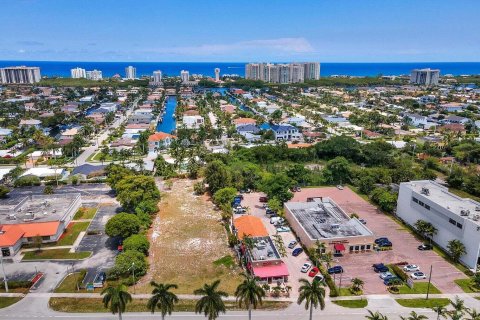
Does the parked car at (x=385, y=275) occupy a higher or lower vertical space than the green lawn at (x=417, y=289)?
higher

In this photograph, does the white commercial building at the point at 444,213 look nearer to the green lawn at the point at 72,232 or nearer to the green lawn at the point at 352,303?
the green lawn at the point at 352,303

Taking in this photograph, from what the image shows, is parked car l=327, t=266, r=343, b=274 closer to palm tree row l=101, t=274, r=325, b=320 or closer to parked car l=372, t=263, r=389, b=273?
parked car l=372, t=263, r=389, b=273

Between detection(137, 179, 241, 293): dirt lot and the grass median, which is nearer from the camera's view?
the grass median

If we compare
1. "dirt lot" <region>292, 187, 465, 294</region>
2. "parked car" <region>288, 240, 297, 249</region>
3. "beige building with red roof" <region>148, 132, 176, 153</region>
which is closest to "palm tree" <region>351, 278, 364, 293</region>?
"dirt lot" <region>292, 187, 465, 294</region>

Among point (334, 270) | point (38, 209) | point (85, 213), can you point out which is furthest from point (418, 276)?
point (38, 209)

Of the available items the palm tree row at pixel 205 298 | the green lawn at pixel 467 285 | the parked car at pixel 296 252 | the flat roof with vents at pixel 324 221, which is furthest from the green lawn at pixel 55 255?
the green lawn at pixel 467 285
